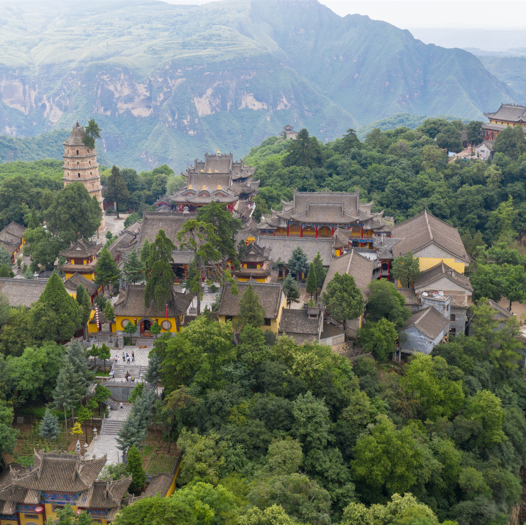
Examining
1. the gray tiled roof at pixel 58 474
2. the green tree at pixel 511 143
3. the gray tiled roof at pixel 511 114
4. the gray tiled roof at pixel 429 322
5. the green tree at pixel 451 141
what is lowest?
the gray tiled roof at pixel 58 474

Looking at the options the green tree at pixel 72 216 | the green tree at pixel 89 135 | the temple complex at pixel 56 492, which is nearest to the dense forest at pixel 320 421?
the temple complex at pixel 56 492

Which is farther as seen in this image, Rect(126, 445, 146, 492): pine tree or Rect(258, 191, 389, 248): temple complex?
Rect(258, 191, 389, 248): temple complex

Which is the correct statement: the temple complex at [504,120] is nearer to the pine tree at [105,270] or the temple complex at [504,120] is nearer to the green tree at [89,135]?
the green tree at [89,135]

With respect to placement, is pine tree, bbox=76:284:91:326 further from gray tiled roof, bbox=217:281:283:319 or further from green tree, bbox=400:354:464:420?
green tree, bbox=400:354:464:420

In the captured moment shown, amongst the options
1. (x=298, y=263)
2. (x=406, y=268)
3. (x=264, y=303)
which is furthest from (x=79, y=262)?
(x=406, y=268)

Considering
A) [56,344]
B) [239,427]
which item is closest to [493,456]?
[239,427]

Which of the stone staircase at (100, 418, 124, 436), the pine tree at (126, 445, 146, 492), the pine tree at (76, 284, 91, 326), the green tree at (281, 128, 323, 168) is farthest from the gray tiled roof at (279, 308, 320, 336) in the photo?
the green tree at (281, 128, 323, 168)
